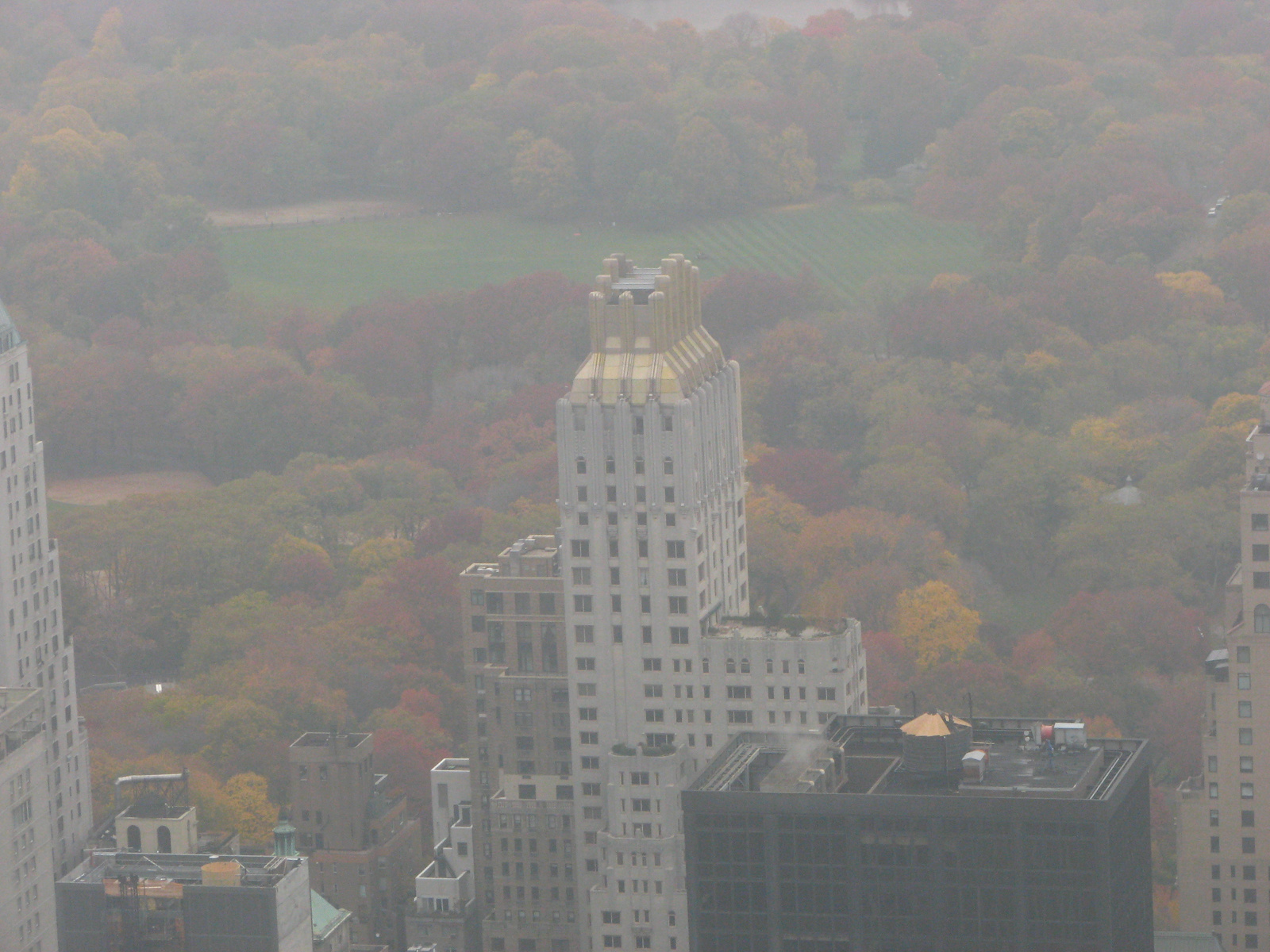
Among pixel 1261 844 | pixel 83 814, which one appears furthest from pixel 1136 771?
pixel 83 814

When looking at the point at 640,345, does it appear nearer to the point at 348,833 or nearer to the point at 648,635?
the point at 648,635

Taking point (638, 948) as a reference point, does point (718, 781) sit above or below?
above

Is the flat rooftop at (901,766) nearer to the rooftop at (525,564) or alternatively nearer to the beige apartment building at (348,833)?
the rooftop at (525,564)

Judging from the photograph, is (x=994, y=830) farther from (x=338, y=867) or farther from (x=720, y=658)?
(x=338, y=867)

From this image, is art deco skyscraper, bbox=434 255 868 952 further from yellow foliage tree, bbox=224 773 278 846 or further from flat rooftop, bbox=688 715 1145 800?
yellow foliage tree, bbox=224 773 278 846

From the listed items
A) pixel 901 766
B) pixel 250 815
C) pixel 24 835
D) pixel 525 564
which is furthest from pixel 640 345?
pixel 250 815

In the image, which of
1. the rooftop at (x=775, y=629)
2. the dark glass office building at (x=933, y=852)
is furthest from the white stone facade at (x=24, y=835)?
the rooftop at (x=775, y=629)

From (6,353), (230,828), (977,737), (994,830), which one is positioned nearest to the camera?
(994,830)
